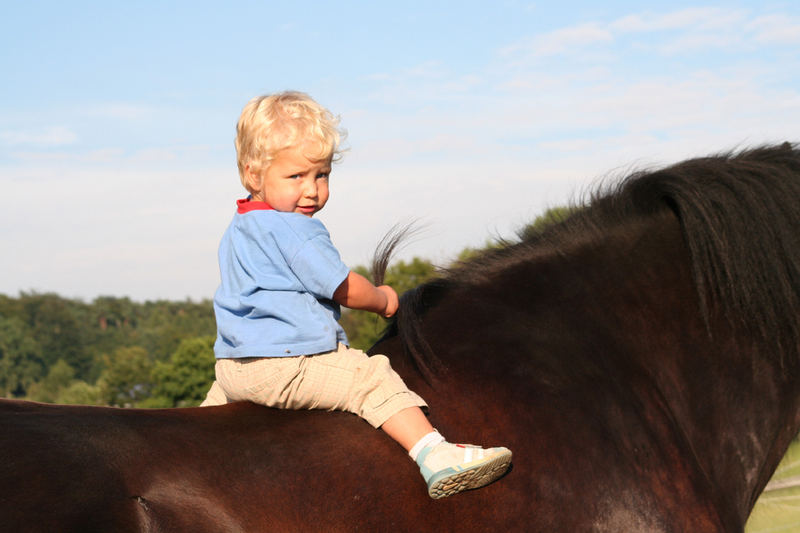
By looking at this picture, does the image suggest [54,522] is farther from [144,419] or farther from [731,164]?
[731,164]

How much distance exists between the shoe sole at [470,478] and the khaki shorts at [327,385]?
12.7 inches

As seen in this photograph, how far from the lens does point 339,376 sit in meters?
2.84

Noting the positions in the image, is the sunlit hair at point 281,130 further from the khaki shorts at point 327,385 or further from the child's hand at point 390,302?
the khaki shorts at point 327,385

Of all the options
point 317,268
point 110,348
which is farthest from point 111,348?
point 317,268

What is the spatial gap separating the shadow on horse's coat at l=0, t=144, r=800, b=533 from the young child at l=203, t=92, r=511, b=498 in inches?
3.9

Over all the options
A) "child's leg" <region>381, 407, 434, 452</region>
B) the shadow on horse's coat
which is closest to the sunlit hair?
the shadow on horse's coat

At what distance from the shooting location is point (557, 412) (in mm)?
2895

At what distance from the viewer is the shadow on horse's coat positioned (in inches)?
96.7

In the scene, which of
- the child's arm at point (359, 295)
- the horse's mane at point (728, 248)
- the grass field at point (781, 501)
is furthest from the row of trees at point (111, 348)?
the child's arm at point (359, 295)

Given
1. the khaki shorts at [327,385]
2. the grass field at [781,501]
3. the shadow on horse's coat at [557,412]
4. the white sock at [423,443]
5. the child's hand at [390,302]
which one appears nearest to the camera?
the shadow on horse's coat at [557,412]

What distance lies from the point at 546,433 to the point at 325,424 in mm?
807

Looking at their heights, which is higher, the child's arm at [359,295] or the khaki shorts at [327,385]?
the child's arm at [359,295]

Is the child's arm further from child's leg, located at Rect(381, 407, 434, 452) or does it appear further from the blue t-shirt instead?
child's leg, located at Rect(381, 407, 434, 452)

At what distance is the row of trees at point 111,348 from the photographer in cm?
2189
